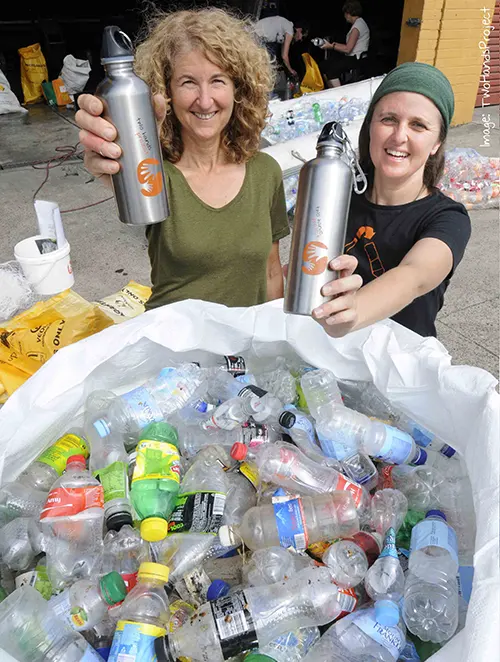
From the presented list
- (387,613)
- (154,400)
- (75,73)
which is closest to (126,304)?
(154,400)

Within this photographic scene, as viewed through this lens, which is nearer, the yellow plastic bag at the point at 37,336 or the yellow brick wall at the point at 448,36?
the yellow plastic bag at the point at 37,336

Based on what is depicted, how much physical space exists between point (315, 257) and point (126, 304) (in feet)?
6.08

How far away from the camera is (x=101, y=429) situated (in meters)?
1.53

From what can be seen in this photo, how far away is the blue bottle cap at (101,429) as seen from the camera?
1528 mm

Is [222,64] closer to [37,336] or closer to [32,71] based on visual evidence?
[37,336]

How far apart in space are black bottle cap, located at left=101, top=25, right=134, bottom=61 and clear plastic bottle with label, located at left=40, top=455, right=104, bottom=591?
41.1 inches

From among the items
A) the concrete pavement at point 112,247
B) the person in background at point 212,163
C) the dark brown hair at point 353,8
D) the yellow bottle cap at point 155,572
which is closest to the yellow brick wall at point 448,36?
the concrete pavement at point 112,247

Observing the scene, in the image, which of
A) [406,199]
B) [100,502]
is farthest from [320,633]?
[406,199]

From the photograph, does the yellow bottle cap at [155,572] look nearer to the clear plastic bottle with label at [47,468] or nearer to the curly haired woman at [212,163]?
the clear plastic bottle with label at [47,468]

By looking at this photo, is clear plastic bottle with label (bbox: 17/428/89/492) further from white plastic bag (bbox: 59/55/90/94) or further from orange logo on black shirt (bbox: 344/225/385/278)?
white plastic bag (bbox: 59/55/90/94)

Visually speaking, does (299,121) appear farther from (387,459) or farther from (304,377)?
(387,459)

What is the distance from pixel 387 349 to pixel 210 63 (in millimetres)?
1076

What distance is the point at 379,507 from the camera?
1.43 meters

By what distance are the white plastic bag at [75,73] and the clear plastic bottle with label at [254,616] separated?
8.91m
